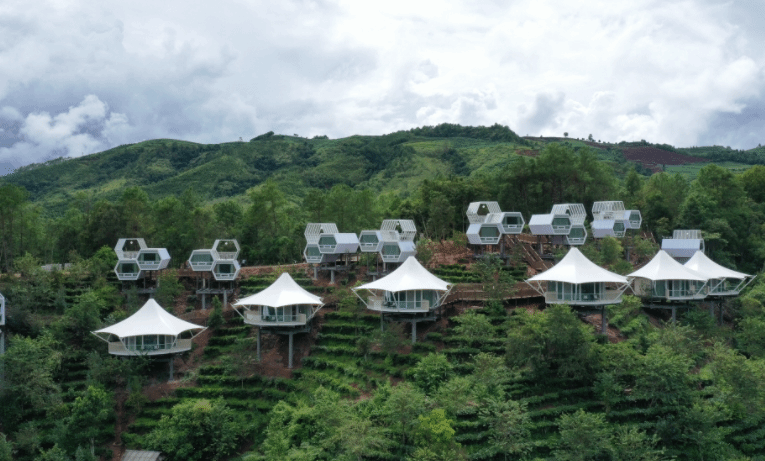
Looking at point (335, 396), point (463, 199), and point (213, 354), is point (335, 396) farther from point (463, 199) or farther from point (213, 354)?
point (463, 199)

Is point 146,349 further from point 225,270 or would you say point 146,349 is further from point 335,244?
point 335,244

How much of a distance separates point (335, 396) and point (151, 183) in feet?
254

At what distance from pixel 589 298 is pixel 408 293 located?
31.8 ft

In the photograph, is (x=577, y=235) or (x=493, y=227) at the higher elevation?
(x=493, y=227)

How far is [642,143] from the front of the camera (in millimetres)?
124188

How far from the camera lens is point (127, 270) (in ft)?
154

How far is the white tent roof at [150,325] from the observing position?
38.1m

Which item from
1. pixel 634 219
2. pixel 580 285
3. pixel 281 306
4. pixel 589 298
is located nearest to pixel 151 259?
pixel 281 306

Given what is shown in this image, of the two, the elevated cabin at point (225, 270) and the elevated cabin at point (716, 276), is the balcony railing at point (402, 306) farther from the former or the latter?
the elevated cabin at point (716, 276)

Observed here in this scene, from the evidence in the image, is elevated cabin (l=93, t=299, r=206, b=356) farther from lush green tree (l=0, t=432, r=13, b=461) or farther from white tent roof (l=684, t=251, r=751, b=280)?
white tent roof (l=684, t=251, r=751, b=280)

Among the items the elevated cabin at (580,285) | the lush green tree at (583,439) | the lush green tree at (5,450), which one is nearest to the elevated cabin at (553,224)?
the elevated cabin at (580,285)

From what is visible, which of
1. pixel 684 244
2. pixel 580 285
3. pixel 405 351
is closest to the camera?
pixel 405 351

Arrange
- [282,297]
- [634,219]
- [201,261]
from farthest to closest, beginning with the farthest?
[634,219] → [201,261] → [282,297]

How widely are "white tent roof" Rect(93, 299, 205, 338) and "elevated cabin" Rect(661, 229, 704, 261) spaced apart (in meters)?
32.0
